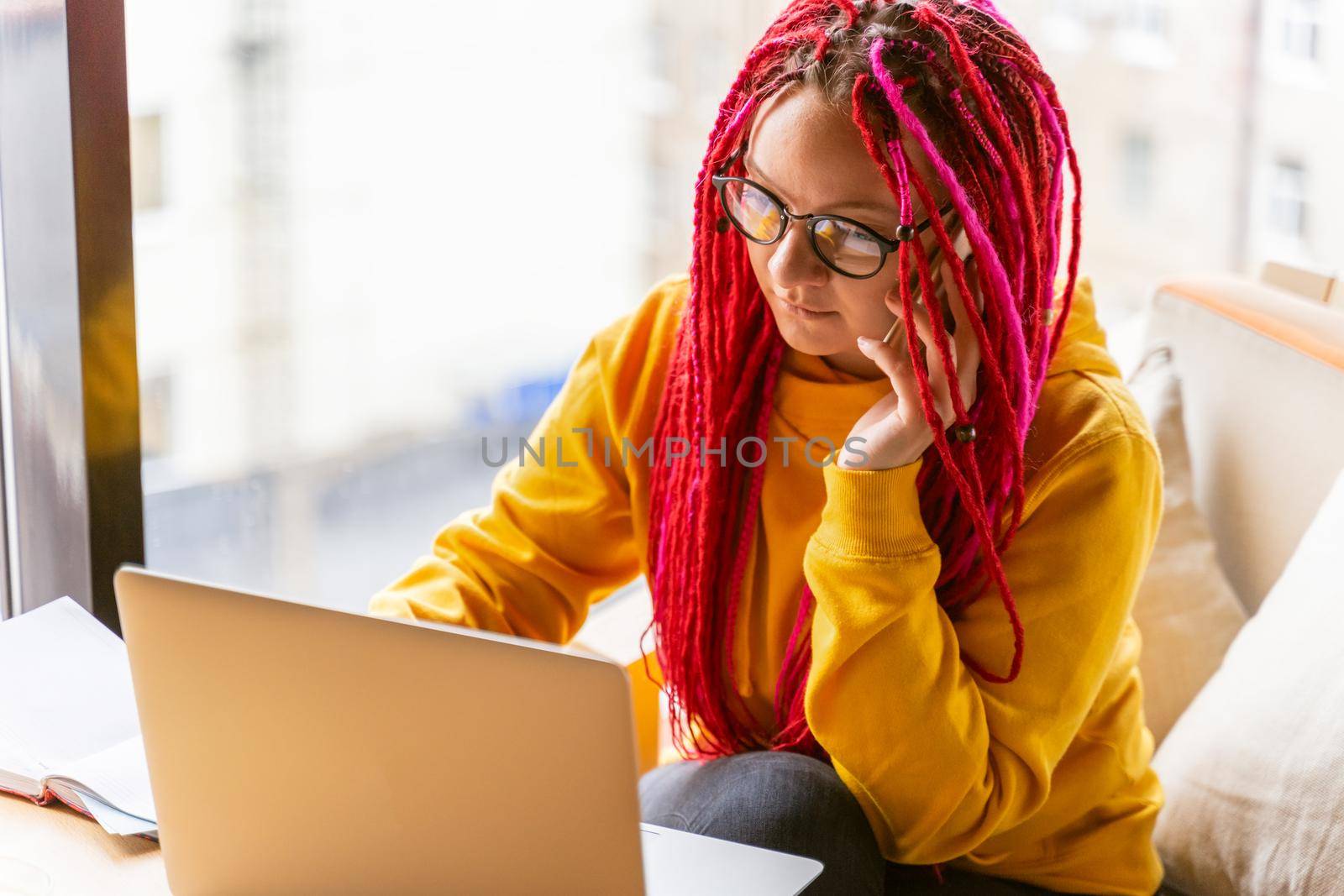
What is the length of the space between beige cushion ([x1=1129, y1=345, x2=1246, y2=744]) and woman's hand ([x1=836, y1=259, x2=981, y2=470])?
0.44m

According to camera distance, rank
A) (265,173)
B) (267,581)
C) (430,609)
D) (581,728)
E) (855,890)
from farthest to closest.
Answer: (267,581)
(265,173)
(430,609)
(855,890)
(581,728)

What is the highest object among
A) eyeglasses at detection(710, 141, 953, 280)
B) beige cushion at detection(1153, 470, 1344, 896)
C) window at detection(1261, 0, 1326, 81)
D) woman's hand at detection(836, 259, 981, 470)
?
window at detection(1261, 0, 1326, 81)

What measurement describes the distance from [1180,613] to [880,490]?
1.69 ft

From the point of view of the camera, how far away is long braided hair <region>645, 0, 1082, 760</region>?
3.05 ft

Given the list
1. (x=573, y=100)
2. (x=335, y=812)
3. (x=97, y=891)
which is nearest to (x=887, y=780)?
(x=335, y=812)

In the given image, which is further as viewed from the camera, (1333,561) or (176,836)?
(1333,561)

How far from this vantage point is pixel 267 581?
197 cm

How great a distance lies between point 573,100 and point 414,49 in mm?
507

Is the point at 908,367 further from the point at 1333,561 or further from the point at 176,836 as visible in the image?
the point at 176,836

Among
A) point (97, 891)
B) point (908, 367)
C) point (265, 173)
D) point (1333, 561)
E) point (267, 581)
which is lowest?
point (267, 581)

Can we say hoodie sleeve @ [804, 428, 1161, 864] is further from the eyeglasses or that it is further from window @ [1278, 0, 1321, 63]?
window @ [1278, 0, 1321, 63]

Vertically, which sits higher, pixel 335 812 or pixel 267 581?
pixel 335 812

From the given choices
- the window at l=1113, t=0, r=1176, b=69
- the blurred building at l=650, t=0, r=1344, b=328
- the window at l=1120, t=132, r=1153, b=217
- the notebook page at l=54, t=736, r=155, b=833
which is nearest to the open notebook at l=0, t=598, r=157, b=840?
the notebook page at l=54, t=736, r=155, b=833

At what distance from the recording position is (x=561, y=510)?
1.23 metres
